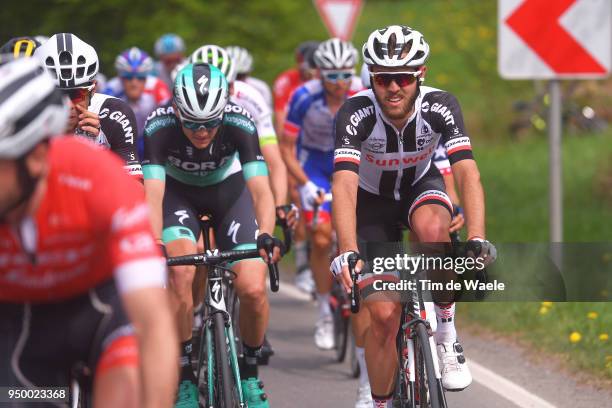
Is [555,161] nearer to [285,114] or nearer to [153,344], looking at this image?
[285,114]

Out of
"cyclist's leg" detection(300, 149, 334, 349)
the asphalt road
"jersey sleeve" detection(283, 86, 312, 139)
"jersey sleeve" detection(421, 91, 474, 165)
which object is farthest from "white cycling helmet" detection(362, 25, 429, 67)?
"jersey sleeve" detection(283, 86, 312, 139)

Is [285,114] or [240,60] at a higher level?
[240,60]

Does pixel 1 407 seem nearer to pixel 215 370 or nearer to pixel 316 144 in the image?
pixel 215 370

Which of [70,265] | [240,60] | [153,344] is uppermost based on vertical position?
[240,60]

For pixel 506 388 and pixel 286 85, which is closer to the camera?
pixel 506 388

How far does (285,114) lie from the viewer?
1288 cm

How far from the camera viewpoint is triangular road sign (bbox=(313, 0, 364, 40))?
1797 centimetres

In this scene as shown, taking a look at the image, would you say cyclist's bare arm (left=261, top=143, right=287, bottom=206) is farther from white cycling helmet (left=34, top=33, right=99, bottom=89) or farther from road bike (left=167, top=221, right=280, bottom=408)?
white cycling helmet (left=34, top=33, right=99, bottom=89)

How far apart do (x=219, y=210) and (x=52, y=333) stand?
3.29 m

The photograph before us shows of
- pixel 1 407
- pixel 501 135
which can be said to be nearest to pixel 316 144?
pixel 1 407

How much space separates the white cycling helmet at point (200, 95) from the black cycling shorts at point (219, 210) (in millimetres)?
745

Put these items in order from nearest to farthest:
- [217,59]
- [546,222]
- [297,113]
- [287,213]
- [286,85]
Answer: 1. [287,213]
2. [217,59]
3. [297,113]
4. [286,85]
5. [546,222]

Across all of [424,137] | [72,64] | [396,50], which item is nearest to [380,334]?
[424,137]

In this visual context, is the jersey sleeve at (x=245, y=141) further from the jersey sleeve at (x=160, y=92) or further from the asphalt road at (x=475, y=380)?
the jersey sleeve at (x=160, y=92)
